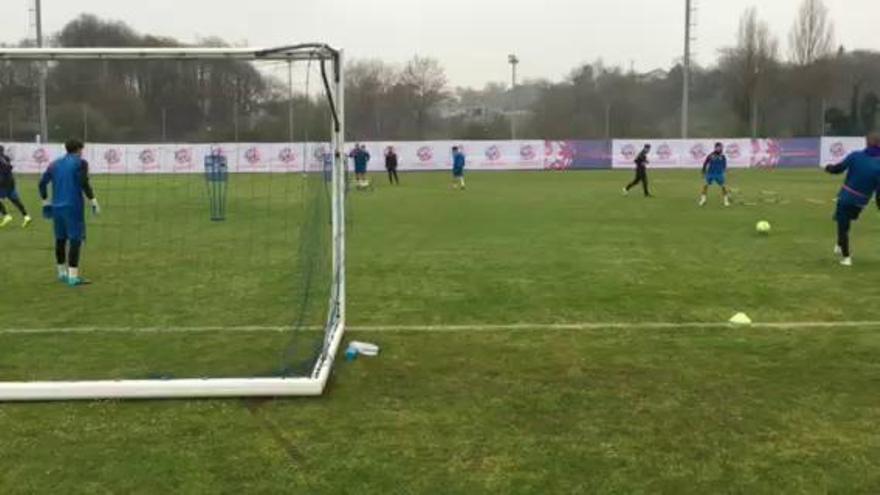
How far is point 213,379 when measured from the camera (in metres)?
6.85

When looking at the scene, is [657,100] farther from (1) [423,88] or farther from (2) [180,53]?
(2) [180,53]

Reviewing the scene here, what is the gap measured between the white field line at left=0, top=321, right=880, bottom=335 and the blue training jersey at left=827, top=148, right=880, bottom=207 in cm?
451

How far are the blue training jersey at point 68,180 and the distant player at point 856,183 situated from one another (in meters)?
10.2

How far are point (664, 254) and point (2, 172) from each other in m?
13.5

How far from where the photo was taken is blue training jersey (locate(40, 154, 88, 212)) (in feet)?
37.3

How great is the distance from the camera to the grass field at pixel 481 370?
5.20m

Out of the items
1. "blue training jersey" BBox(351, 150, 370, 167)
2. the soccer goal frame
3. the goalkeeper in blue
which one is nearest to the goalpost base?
the soccer goal frame

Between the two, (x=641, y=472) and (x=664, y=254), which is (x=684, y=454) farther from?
(x=664, y=254)

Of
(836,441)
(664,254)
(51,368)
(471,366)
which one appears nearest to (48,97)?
(51,368)

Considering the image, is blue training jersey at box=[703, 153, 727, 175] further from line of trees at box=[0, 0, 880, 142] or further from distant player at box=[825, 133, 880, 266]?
line of trees at box=[0, 0, 880, 142]

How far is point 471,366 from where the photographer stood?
295 inches

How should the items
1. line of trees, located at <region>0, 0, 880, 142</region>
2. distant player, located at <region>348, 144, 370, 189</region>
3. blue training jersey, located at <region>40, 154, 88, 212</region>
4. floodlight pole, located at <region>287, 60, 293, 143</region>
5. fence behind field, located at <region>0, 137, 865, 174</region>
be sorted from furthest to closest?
line of trees, located at <region>0, 0, 880, 142</region> < fence behind field, located at <region>0, 137, 865, 174</region> < distant player, located at <region>348, 144, 370, 189</region> < blue training jersey, located at <region>40, 154, 88, 212</region> < floodlight pole, located at <region>287, 60, 293, 143</region>

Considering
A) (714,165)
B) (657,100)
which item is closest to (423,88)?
(657,100)

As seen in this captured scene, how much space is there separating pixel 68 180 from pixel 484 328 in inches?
228
